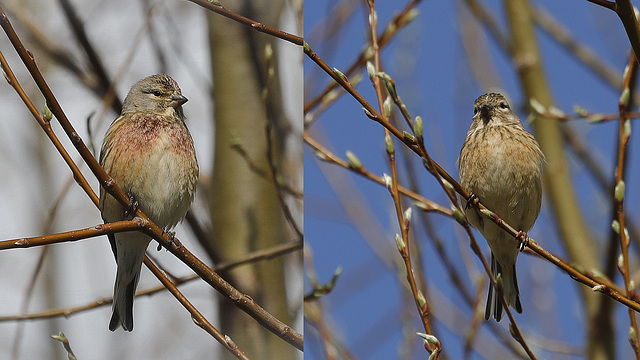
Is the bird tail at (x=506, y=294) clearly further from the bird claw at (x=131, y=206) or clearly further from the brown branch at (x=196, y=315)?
the bird claw at (x=131, y=206)

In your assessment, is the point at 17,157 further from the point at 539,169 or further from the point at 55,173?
the point at 539,169

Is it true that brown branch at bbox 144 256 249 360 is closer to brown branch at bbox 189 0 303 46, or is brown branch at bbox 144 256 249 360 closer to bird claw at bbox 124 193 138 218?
bird claw at bbox 124 193 138 218

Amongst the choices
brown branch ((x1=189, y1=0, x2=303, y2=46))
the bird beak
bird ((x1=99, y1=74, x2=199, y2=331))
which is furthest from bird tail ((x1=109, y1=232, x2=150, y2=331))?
brown branch ((x1=189, y1=0, x2=303, y2=46))

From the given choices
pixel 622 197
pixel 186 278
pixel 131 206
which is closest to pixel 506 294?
pixel 622 197

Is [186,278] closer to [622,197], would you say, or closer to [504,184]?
[622,197]

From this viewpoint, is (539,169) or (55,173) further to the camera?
(539,169)

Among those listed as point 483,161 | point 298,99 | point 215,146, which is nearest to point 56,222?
point 215,146

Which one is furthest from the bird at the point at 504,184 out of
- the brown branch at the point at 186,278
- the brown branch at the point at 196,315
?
the brown branch at the point at 196,315
